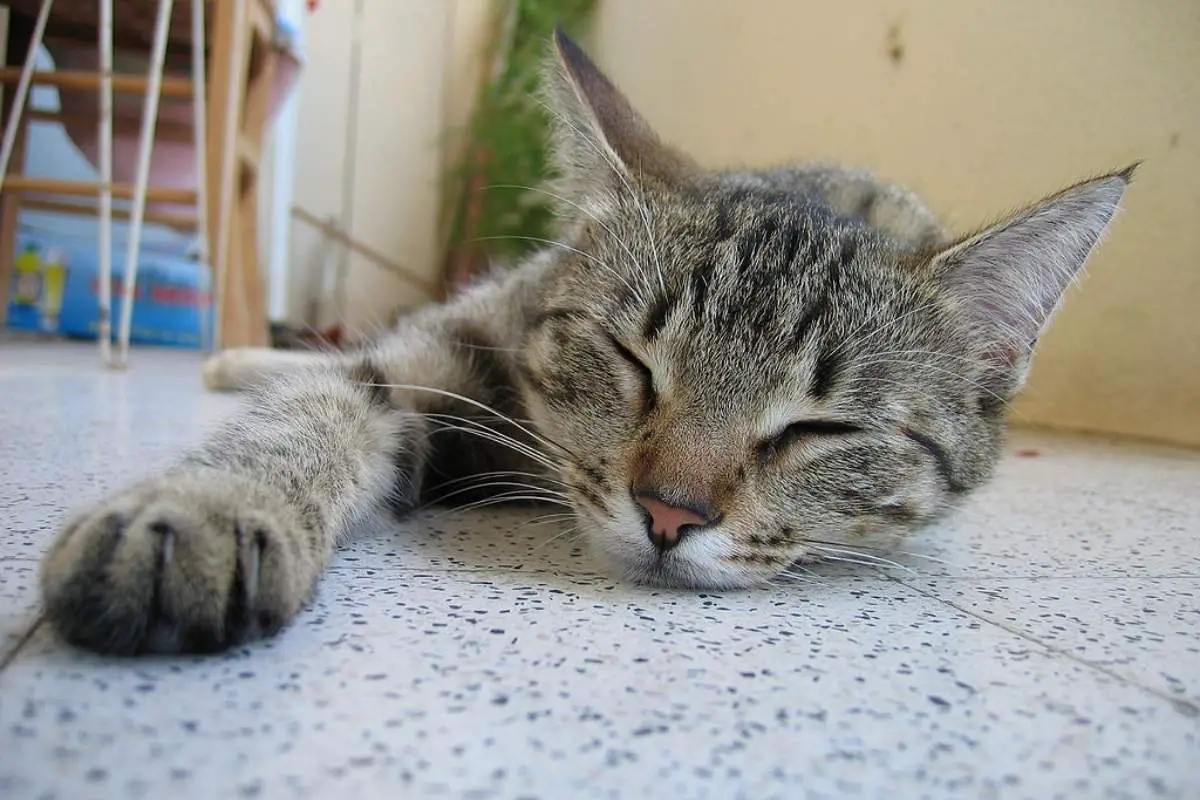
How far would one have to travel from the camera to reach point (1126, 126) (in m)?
2.28

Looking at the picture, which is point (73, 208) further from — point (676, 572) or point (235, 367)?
point (676, 572)

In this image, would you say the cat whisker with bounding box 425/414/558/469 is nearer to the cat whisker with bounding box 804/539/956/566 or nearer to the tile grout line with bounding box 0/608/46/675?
the cat whisker with bounding box 804/539/956/566

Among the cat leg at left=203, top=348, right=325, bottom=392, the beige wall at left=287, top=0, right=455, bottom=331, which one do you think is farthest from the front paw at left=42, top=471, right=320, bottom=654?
the beige wall at left=287, top=0, right=455, bottom=331

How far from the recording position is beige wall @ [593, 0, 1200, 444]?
2.24 metres

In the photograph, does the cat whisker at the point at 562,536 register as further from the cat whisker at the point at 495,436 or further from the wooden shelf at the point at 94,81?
the wooden shelf at the point at 94,81

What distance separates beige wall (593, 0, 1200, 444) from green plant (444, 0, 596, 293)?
1.02 meters

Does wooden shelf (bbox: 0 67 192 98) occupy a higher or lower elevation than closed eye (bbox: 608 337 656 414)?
higher

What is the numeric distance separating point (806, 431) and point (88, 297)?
10.0ft

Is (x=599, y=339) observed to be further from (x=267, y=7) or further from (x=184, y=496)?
(x=267, y=7)

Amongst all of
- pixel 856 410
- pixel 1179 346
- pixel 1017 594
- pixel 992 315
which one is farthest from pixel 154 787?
pixel 1179 346

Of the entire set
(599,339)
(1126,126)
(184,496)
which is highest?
(1126,126)

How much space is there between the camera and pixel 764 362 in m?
0.93

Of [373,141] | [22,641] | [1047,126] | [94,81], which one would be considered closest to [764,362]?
[22,641]

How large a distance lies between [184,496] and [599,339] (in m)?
0.52
